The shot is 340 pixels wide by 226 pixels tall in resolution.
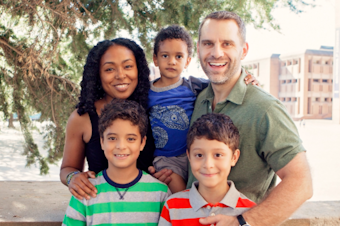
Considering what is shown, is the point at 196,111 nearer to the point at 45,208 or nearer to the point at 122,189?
the point at 122,189

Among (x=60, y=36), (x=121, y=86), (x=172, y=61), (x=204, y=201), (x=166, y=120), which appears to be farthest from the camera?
(x=60, y=36)

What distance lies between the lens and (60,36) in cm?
373

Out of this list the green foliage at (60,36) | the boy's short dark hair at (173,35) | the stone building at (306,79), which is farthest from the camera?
the stone building at (306,79)

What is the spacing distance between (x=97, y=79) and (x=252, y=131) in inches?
45.1

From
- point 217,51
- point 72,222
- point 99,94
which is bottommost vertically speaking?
point 72,222

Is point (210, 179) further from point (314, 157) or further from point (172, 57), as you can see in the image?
point (314, 157)

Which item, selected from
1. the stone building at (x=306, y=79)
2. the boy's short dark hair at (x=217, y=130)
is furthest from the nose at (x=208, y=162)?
the stone building at (x=306, y=79)

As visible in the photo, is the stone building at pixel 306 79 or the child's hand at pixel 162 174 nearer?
the child's hand at pixel 162 174

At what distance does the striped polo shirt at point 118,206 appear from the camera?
1721 millimetres

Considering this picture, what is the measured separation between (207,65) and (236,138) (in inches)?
22.1

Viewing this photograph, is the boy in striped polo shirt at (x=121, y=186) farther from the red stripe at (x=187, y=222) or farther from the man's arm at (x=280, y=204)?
the man's arm at (x=280, y=204)

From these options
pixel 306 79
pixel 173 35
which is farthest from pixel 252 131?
pixel 306 79

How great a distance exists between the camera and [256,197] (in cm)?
183

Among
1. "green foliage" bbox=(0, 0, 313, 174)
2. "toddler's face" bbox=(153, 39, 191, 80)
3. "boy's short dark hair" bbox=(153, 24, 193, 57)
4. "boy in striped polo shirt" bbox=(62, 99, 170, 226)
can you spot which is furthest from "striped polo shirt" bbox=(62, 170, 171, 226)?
"green foliage" bbox=(0, 0, 313, 174)
